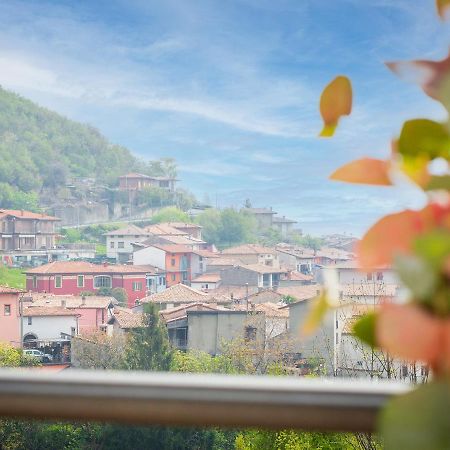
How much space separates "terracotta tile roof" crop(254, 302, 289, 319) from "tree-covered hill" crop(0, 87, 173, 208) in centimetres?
350

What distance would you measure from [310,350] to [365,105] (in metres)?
6.65

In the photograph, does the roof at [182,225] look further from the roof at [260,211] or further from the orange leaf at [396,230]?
the orange leaf at [396,230]

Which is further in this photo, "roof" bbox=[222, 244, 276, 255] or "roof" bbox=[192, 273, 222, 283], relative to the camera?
"roof" bbox=[222, 244, 276, 255]

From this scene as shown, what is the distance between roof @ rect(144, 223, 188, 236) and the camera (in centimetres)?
919

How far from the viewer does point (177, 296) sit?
8.26 m

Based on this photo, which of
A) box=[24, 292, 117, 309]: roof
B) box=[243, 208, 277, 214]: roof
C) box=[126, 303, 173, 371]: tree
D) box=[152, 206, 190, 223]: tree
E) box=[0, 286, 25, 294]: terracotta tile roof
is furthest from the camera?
box=[243, 208, 277, 214]: roof

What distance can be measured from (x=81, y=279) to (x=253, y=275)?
2.12 meters

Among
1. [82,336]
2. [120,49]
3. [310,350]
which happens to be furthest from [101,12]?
[310,350]

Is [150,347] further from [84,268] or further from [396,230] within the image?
[396,230]

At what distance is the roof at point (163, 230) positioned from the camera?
9188 millimetres

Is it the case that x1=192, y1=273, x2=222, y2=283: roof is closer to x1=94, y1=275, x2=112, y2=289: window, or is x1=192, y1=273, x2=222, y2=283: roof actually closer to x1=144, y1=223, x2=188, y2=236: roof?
x1=144, y1=223, x2=188, y2=236: roof

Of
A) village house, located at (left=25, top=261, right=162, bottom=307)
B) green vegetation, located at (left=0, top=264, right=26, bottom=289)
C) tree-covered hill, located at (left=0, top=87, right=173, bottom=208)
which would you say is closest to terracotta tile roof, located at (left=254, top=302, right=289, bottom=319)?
village house, located at (left=25, top=261, right=162, bottom=307)

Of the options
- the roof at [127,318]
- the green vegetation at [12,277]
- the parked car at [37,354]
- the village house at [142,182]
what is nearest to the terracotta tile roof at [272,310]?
the roof at [127,318]

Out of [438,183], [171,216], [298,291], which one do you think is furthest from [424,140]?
[171,216]
